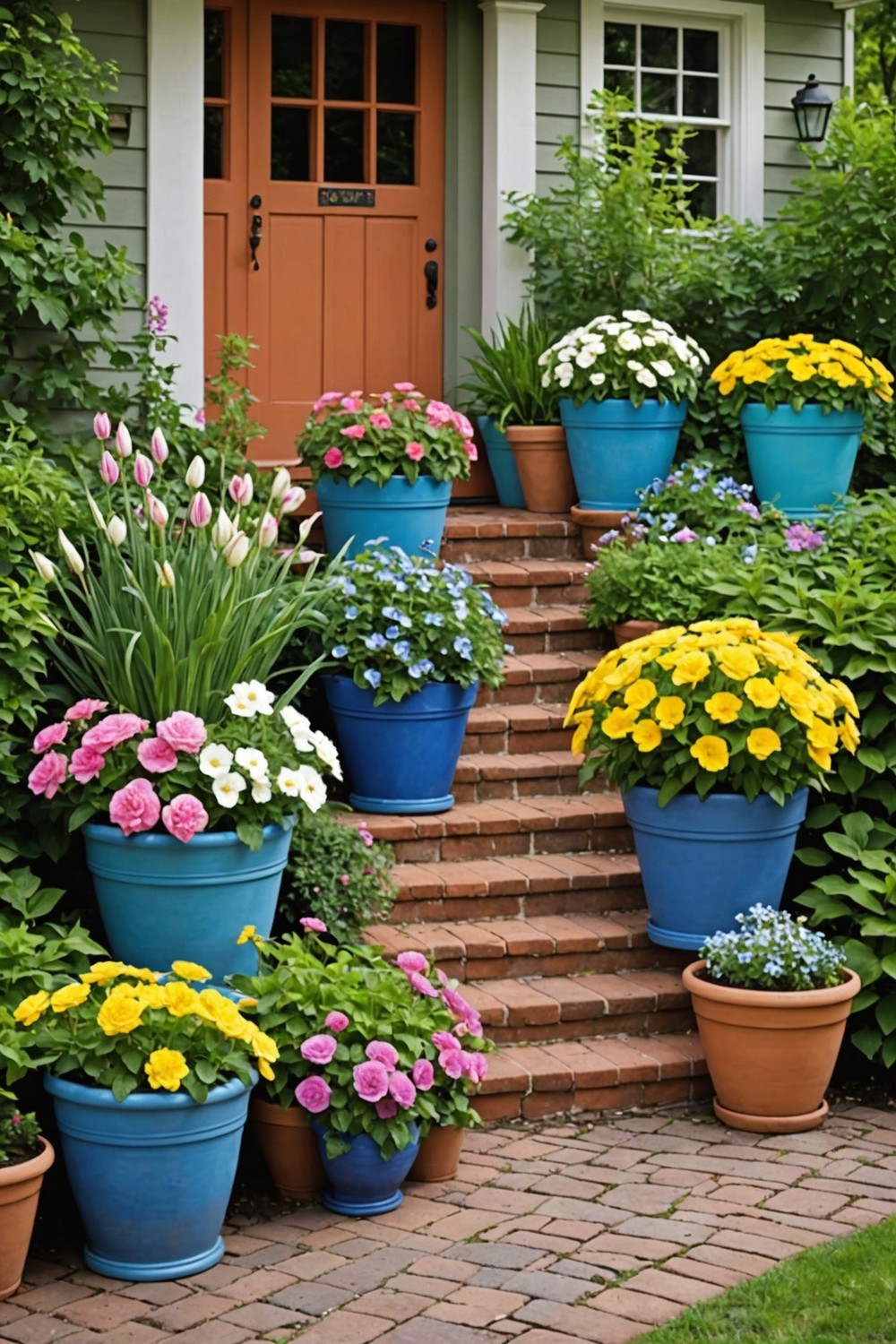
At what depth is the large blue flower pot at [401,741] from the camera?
5.57 meters

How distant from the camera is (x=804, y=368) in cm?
727

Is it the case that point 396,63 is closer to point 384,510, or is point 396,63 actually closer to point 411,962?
point 384,510

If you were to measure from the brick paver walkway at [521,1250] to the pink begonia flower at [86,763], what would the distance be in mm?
1061

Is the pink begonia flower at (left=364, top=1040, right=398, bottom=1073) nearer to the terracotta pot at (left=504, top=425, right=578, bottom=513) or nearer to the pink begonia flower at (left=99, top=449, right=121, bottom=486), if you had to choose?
the pink begonia flower at (left=99, top=449, right=121, bottom=486)

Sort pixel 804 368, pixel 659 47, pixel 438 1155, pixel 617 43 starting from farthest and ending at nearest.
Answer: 1. pixel 659 47
2. pixel 617 43
3. pixel 804 368
4. pixel 438 1155

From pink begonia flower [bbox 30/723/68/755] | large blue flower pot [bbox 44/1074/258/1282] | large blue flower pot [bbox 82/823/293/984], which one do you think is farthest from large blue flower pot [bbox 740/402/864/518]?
large blue flower pot [bbox 44/1074/258/1282]

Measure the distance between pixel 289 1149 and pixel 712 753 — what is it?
61.2 inches

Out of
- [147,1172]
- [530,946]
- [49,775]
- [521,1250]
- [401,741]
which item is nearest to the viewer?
[147,1172]

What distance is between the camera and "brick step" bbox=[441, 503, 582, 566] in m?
7.21

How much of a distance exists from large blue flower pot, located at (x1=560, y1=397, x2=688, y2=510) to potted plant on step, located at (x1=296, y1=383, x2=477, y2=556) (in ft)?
2.61

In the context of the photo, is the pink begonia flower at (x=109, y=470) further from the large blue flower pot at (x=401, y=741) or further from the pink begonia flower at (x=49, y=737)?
the large blue flower pot at (x=401, y=741)

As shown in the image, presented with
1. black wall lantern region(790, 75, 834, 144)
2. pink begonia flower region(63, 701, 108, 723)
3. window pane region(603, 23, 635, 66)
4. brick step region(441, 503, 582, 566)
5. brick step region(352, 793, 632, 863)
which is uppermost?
window pane region(603, 23, 635, 66)

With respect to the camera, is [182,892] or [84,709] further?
[84,709]

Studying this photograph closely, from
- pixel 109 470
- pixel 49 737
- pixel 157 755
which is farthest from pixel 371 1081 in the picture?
pixel 109 470
